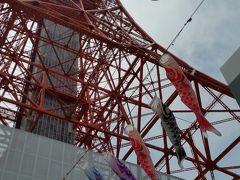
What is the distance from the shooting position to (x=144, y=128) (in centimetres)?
1936

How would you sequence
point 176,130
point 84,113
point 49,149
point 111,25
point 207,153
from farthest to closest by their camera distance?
point 111,25 < point 84,113 < point 207,153 < point 49,149 < point 176,130

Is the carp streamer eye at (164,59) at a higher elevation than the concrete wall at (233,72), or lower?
higher

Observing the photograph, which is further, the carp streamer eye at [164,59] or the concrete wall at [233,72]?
the carp streamer eye at [164,59]

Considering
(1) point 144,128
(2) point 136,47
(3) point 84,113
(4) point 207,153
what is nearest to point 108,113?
(3) point 84,113

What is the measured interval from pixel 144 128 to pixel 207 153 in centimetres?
302

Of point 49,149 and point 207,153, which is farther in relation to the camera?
point 207,153

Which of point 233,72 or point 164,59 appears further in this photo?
point 164,59

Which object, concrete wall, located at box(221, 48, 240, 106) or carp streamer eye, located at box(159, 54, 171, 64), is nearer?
concrete wall, located at box(221, 48, 240, 106)

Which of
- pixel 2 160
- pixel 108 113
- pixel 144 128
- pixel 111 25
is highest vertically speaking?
pixel 111 25

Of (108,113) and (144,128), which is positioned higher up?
(108,113)

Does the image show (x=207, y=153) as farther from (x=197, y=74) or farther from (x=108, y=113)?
(x=108, y=113)

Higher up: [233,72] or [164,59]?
[164,59]

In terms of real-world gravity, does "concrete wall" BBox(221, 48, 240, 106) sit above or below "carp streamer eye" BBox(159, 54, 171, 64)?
below

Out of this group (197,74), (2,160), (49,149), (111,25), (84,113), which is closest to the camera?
(2,160)
